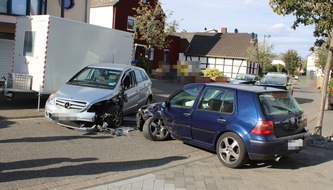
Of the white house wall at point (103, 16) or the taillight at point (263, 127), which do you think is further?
the white house wall at point (103, 16)

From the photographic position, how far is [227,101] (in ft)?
21.9

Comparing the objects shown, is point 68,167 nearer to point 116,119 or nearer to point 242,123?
point 242,123

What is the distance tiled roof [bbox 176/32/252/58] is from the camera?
46750 mm

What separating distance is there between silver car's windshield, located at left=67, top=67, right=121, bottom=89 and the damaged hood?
0.29 meters

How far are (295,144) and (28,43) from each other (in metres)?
8.79

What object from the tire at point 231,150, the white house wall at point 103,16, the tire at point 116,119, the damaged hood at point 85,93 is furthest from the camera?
the white house wall at point 103,16

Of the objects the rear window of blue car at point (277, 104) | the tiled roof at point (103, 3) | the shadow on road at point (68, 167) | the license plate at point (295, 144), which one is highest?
the tiled roof at point (103, 3)

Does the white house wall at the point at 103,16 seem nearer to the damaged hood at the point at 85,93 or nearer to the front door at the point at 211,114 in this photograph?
the damaged hood at the point at 85,93

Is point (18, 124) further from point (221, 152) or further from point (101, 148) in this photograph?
point (221, 152)

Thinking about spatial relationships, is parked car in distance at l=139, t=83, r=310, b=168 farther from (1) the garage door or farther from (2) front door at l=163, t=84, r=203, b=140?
(1) the garage door

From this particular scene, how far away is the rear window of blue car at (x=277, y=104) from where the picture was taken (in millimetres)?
6316

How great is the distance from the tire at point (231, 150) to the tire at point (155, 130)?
6.08 ft

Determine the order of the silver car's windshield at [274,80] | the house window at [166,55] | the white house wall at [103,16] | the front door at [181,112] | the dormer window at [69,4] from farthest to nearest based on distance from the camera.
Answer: the house window at [166,55]
the white house wall at [103,16]
the silver car's windshield at [274,80]
the dormer window at [69,4]
the front door at [181,112]

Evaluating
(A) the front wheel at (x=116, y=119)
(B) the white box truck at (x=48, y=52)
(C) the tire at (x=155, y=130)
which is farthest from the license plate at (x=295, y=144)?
(B) the white box truck at (x=48, y=52)
